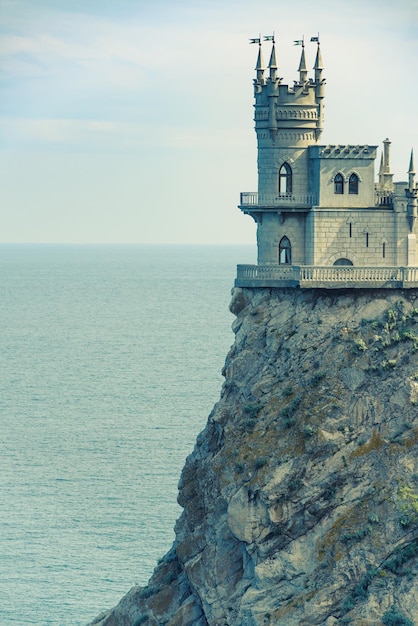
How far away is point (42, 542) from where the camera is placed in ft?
356

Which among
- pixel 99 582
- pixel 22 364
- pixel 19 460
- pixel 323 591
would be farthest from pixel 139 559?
pixel 22 364

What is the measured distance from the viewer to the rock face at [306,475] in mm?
73125

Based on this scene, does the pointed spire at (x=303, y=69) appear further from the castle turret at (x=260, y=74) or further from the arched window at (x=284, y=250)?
the arched window at (x=284, y=250)

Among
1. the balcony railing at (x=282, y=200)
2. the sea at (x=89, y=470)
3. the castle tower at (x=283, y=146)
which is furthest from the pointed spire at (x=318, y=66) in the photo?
the sea at (x=89, y=470)

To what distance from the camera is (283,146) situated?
82438 millimetres

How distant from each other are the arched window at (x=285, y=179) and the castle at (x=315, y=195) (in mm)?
47

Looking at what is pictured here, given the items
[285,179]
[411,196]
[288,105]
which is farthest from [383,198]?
[288,105]

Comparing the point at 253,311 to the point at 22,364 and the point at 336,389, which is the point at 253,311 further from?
the point at 22,364

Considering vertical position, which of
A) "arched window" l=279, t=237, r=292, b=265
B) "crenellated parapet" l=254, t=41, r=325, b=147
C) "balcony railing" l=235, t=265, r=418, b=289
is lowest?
"balcony railing" l=235, t=265, r=418, b=289

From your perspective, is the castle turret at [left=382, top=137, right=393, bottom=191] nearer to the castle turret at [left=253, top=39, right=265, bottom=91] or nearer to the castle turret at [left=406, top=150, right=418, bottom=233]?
the castle turret at [left=406, top=150, right=418, bottom=233]

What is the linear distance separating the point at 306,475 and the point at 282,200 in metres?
14.0

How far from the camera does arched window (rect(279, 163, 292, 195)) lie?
8275 centimetres

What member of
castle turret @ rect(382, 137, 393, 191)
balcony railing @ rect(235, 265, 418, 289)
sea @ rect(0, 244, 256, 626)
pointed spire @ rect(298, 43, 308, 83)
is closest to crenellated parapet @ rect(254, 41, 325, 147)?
pointed spire @ rect(298, 43, 308, 83)

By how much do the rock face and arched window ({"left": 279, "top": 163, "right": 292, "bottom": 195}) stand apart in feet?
15.8
